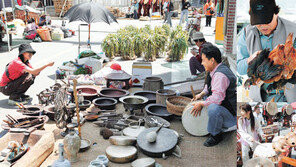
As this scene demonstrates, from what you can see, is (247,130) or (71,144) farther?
(71,144)

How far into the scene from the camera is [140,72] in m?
5.49

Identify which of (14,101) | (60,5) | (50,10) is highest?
(60,5)

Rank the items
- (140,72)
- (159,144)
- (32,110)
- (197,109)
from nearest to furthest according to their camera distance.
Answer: (159,144), (197,109), (32,110), (140,72)

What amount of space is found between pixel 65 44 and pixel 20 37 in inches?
116

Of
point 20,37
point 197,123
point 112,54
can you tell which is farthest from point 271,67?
point 20,37

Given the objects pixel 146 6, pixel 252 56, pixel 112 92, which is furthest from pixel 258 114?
pixel 146 6

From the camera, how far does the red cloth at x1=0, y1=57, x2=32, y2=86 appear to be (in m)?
5.03

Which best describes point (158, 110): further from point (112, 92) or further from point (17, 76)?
point (17, 76)

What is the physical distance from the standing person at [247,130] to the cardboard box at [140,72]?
128 inches

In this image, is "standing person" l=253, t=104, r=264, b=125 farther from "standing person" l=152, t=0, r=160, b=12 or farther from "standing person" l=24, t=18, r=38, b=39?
"standing person" l=152, t=0, r=160, b=12

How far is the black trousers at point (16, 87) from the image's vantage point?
5.09 meters

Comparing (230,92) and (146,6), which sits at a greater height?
(146,6)

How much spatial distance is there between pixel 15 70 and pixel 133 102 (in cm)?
223

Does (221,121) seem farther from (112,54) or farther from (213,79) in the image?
(112,54)
